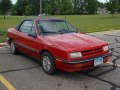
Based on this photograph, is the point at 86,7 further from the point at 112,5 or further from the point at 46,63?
the point at 46,63

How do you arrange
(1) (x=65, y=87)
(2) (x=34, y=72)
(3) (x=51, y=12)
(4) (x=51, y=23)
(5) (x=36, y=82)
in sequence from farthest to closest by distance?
1. (3) (x=51, y=12)
2. (4) (x=51, y=23)
3. (2) (x=34, y=72)
4. (5) (x=36, y=82)
5. (1) (x=65, y=87)

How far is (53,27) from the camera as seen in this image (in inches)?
261

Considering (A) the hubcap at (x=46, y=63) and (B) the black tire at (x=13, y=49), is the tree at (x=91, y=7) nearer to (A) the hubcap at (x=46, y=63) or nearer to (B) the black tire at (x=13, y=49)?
(B) the black tire at (x=13, y=49)

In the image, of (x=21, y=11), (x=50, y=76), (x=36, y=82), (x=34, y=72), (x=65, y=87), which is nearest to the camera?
(x=65, y=87)

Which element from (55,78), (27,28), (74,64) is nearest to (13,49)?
(27,28)

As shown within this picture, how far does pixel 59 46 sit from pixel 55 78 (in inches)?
32.4

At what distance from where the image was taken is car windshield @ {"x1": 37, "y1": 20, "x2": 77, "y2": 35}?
6.44 meters

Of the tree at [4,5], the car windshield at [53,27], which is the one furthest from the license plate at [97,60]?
the tree at [4,5]

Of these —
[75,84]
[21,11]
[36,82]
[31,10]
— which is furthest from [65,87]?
[21,11]

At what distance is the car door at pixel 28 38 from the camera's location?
6.43 m

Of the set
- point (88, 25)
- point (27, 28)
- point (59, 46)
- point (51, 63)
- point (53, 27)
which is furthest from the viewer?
point (88, 25)

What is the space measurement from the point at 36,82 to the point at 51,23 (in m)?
2.10

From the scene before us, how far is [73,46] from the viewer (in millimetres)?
5379

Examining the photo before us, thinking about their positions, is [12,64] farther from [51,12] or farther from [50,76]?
[51,12]
